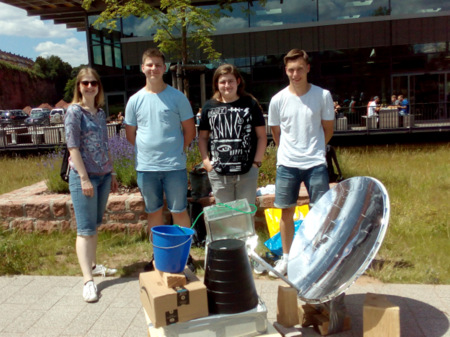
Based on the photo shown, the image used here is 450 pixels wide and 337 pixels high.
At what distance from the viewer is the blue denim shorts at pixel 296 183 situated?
152 inches

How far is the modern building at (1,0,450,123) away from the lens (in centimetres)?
2172

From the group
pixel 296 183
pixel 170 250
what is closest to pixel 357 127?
pixel 296 183

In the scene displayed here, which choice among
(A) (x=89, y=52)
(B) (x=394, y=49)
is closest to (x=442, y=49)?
(B) (x=394, y=49)

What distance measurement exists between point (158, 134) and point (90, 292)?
153 cm

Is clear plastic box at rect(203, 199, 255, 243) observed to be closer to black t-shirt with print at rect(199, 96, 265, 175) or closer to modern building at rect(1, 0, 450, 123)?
black t-shirt with print at rect(199, 96, 265, 175)

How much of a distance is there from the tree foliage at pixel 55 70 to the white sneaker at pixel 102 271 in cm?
7807

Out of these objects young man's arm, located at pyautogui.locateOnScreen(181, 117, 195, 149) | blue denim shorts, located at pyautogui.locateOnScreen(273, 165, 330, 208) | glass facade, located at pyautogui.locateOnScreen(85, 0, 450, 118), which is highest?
glass facade, located at pyautogui.locateOnScreen(85, 0, 450, 118)

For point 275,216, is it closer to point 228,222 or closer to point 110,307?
point 228,222

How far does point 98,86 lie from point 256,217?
8.74ft

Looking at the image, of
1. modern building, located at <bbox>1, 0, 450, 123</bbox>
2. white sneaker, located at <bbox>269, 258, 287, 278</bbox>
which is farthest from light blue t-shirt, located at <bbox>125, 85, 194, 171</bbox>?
modern building, located at <bbox>1, 0, 450, 123</bbox>

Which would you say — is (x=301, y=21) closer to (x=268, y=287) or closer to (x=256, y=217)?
(x=256, y=217)

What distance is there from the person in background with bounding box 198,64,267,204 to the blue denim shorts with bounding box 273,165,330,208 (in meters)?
0.26

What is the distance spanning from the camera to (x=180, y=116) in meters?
4.07

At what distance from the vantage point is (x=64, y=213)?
580 cm
